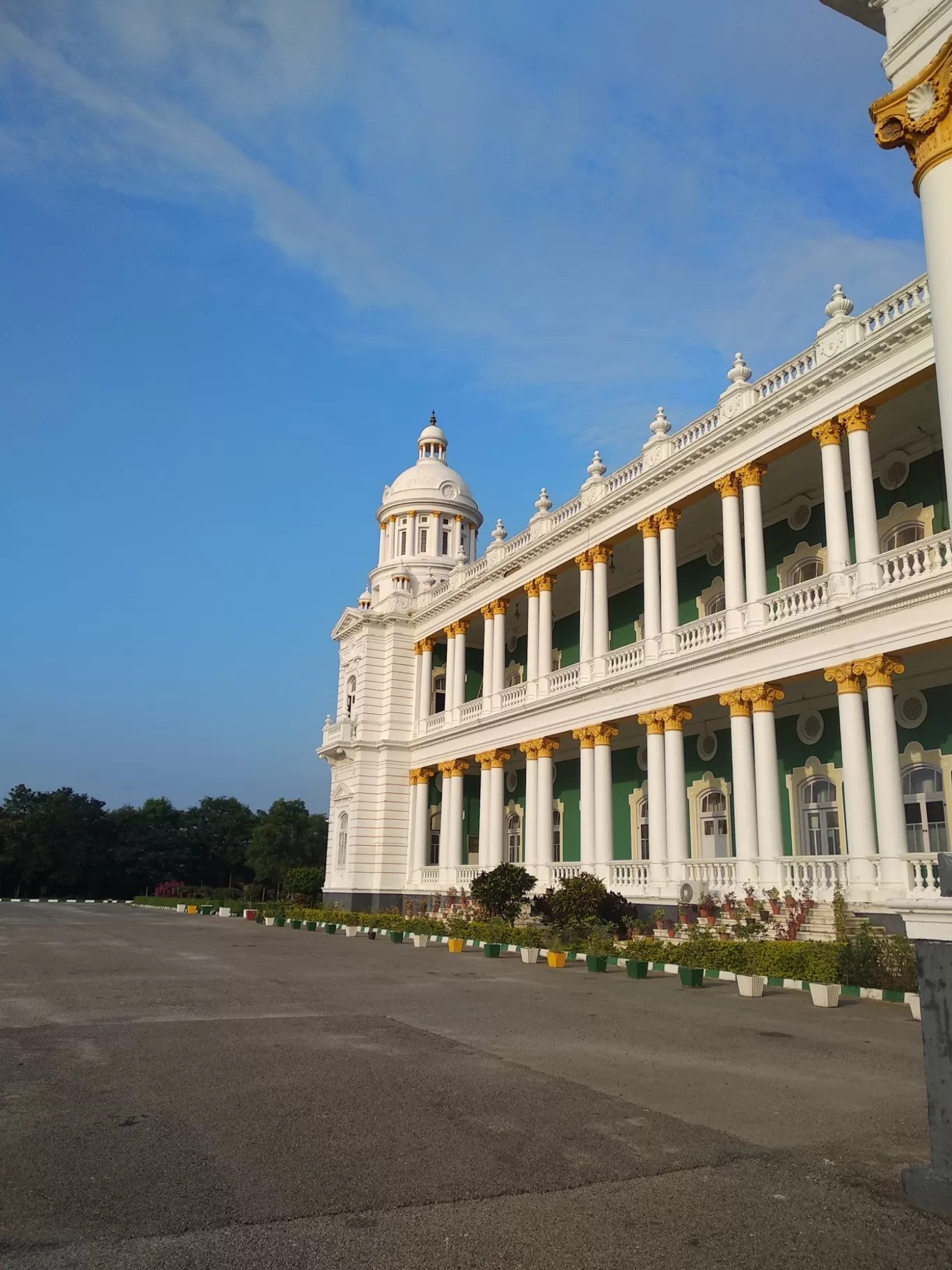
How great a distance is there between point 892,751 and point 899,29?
487 inches

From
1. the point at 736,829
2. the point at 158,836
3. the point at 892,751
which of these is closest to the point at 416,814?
the point at 736,829

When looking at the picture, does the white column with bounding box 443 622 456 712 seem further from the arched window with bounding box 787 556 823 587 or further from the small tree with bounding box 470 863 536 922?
the arched window with bounding box 787 556 823 587

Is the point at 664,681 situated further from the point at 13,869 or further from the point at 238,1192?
the point at 13,869

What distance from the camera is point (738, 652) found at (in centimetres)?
2069

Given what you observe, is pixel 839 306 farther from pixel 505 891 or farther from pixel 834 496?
pixel 505 891

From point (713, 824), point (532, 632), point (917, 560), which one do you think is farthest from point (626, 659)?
point (917, 560)

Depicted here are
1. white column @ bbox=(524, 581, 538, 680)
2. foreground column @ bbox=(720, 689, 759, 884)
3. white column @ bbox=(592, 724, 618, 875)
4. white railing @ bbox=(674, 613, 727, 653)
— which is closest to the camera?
foreground column @ bbox=(720, 689, 759, 884)

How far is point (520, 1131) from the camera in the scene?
552 centimetres

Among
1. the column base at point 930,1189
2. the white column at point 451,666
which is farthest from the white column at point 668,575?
the column base at point 930,1189

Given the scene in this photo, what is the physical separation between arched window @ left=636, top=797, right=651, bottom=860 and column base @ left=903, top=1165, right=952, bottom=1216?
2335cm

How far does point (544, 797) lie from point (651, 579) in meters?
7.61

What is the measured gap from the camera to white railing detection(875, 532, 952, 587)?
1639 centimetres

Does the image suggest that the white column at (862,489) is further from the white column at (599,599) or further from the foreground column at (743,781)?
the white column at (599,599)

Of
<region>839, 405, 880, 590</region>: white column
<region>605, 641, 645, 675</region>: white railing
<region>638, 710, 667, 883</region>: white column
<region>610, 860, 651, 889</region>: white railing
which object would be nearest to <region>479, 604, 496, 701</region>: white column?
<region>605, 641, 645, 675</region>: white railing
